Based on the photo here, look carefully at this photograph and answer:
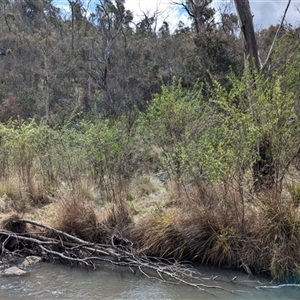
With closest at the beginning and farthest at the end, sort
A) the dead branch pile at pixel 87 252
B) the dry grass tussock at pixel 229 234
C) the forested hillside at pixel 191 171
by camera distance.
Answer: the dry grass tussock at pixel 229 234 < the dead branch pile at pixel 87 252 < the forested hillside at pixel 191 171

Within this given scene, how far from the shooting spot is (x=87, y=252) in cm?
629

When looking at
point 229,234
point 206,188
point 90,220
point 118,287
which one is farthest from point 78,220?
point 229,234

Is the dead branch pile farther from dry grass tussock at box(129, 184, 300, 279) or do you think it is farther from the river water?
dry grass tussock at box(129, 184, 300, 279)

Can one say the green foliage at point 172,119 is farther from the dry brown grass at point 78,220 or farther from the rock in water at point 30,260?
the rock in water at point 30,260

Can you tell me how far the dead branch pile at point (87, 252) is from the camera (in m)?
5.56

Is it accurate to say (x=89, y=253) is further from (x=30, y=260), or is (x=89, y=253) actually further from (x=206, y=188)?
(x=206, y=188)

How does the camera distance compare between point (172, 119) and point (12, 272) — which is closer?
point (12, 272)

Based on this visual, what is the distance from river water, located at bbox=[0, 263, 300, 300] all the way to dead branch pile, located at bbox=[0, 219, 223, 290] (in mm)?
139

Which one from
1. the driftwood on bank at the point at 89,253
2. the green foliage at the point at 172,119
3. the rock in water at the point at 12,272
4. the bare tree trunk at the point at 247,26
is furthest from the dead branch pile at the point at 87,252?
the bare tree trunk at the point at 247,26

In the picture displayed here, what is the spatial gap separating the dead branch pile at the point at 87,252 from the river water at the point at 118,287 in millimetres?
139

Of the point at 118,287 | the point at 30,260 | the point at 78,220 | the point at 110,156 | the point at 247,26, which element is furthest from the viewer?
the point at 247,26

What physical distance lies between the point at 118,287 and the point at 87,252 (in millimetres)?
1151

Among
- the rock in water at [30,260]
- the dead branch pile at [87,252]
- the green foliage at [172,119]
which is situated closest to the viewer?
the dead branch pile at [87,252]

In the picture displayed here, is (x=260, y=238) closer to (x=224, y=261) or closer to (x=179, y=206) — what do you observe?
(x=224, y=261)
